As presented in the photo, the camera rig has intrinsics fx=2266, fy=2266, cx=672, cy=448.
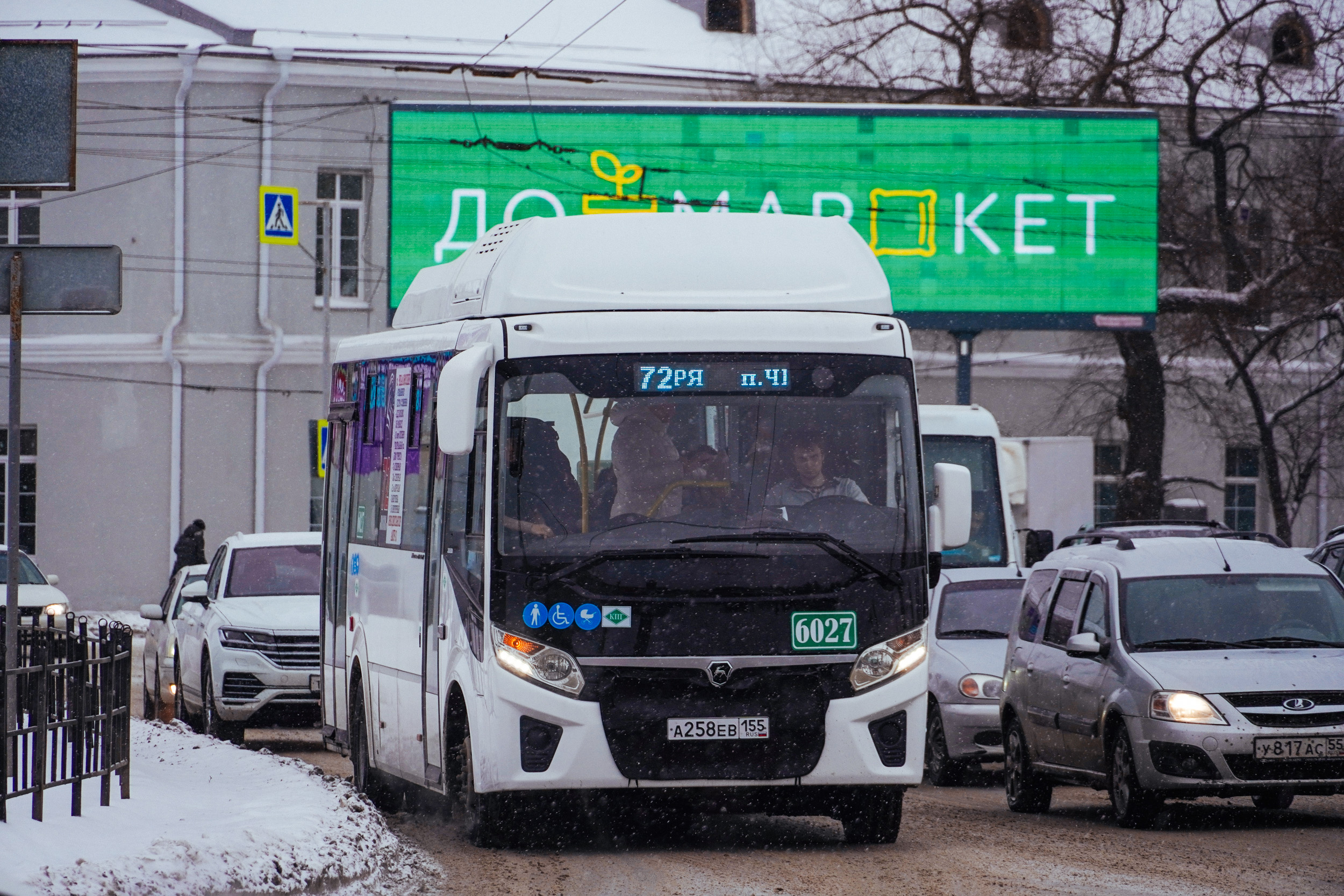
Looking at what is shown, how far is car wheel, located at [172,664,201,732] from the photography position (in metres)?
19.6

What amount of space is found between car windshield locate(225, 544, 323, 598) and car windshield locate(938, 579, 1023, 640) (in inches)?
205

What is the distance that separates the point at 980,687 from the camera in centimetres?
1573

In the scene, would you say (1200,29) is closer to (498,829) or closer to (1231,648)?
(1231,648)

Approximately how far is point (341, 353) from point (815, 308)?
4290mm

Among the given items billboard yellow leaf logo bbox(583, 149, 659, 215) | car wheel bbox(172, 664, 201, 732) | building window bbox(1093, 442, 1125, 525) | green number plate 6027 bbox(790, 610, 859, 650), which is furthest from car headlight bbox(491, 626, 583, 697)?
building window bbox(1093, 442, 1125, 525)

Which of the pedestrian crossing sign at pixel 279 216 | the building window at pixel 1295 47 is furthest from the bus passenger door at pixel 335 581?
the building window at pixel 1295 47

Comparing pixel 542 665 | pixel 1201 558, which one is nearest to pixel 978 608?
pixel 1201 558

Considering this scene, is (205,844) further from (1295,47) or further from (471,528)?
(1295,47)

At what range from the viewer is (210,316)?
37.9 meters

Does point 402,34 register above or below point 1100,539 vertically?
above

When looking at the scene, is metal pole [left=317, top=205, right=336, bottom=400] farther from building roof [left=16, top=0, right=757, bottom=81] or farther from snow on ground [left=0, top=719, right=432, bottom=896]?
snow on ground [left=0, top=719, right=432, bottom=896]

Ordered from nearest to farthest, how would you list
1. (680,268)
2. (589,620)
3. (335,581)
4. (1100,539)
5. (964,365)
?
(589,620) < (680,268) < (335,581) < (1100,539) < (964,365)

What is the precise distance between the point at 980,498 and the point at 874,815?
13.4m

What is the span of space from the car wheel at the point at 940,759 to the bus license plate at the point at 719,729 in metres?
5.70
